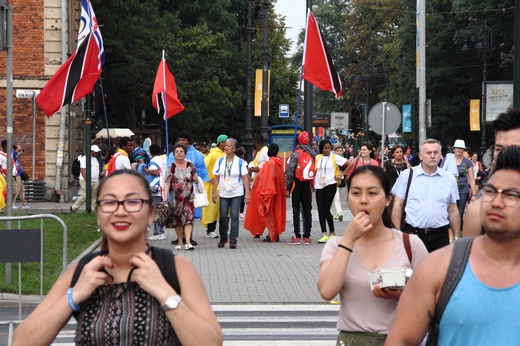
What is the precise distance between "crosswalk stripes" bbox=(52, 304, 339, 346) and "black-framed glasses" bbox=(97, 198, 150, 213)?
20.6 ft

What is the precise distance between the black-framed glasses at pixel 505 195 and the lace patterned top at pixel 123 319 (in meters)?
1.10

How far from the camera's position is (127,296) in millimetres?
3766

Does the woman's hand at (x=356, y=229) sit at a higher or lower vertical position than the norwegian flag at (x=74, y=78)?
lower

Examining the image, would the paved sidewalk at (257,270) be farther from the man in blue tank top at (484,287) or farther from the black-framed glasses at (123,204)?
the man in blue tank top at (484,287)

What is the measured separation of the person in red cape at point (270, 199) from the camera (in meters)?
19.9

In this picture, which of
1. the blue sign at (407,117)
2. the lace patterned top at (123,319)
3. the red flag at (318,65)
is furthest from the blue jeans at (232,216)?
the blue sign at (407,117)

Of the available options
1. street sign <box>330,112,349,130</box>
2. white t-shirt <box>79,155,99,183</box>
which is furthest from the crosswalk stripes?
street sign <box>330,112,349,130</box>

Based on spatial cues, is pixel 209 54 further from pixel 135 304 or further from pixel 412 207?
pixel 135 304

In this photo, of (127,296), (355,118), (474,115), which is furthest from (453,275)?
(474,115)

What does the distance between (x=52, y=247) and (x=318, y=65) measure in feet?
28.9

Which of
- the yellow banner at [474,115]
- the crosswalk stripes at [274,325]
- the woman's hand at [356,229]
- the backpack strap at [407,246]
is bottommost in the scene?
the crosswalk stripes at [274,325]

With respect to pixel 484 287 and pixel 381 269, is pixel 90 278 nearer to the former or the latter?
pixel 484 287

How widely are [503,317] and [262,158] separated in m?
20.1

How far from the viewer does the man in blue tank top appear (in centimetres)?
346
